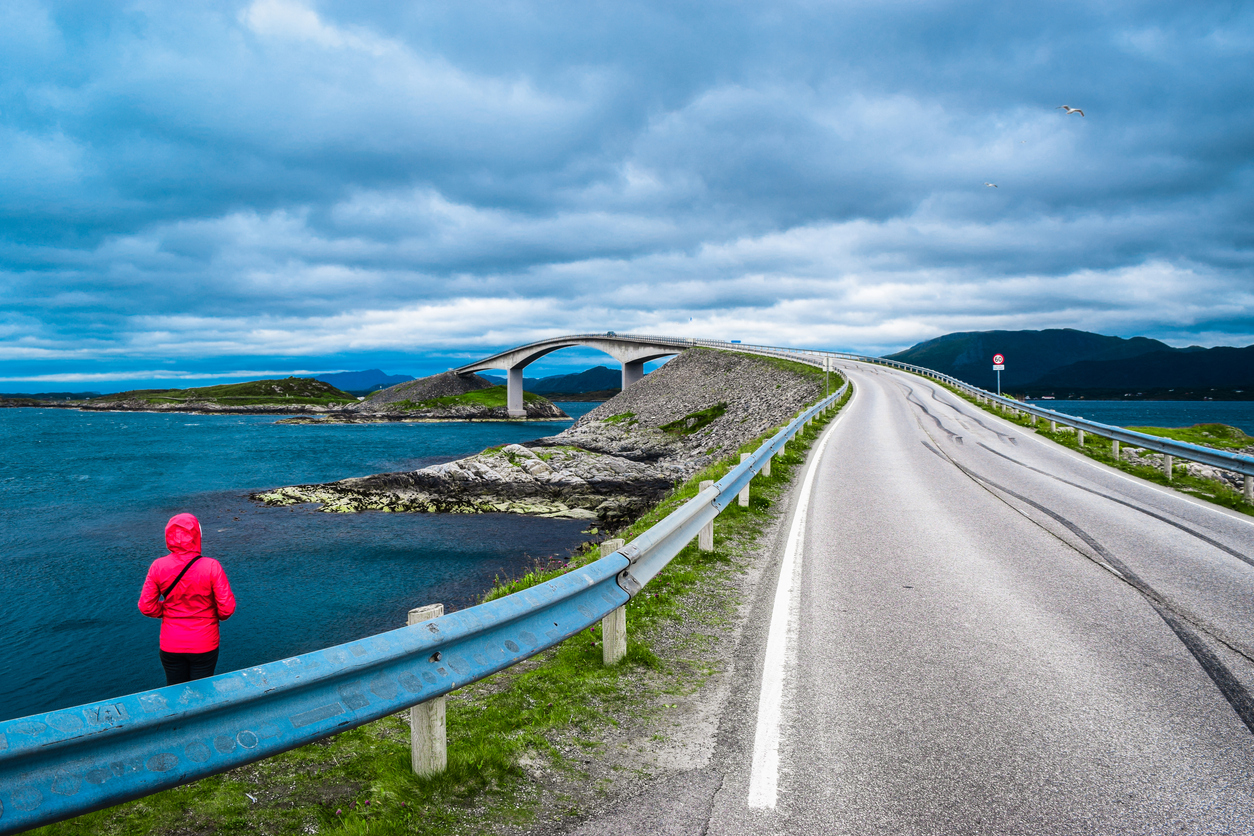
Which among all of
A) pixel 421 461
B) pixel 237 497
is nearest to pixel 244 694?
pixel 237 497

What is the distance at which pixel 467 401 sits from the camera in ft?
397

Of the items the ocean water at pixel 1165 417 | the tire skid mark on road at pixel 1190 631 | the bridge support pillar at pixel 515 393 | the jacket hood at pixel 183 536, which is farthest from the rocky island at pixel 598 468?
the bridge support pillar at pixel 515 393

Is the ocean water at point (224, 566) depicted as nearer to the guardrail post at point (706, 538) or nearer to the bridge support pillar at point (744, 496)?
the bridge support pillar at point (744, 496)

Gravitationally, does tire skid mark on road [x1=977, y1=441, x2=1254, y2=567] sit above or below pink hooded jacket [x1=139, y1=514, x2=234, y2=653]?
below

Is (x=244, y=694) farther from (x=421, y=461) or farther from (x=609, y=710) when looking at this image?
(x=421, y=461)

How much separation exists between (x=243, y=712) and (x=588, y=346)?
321 ft

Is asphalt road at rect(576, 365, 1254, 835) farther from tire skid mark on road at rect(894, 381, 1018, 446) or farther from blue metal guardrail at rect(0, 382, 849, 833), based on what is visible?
tire skid mark on road at rect(894, 381, 1018, 446)

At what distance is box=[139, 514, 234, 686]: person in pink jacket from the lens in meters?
4.92

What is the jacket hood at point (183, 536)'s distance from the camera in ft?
15.9

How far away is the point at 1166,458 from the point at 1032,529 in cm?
752

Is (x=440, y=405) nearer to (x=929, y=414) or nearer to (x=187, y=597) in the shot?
(x=929, y=414)

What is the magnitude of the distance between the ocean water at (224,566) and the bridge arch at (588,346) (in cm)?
5324

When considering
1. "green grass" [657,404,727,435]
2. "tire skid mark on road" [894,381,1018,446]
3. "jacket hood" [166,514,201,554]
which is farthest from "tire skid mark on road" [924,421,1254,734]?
"green grass" [657,404,727,435]

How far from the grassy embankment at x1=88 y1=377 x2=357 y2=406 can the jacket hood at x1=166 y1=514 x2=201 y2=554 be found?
157 metres
